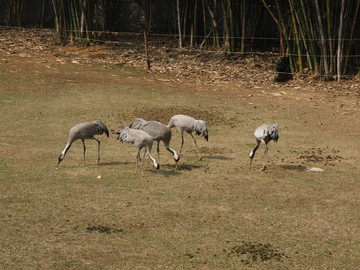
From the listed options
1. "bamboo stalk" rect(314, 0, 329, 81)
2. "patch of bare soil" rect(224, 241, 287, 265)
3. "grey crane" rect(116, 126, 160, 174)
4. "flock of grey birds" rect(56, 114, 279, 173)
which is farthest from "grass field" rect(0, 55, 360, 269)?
"bamboo stalk" rect(314, 0, 329, 81)

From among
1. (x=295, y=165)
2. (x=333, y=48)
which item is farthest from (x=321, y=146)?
(x=333, y=48)

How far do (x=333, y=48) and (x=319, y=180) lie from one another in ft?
34.6

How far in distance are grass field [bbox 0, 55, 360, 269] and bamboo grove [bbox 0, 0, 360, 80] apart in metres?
3.35

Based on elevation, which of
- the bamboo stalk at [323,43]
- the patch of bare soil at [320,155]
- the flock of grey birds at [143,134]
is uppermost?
the bamboo stalk at [323,43]

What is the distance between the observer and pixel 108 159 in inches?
458

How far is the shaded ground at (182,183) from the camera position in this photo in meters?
7.23

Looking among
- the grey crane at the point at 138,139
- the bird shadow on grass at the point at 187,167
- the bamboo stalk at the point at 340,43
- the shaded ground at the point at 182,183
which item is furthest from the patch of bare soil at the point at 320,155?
the bamboo stalk at the point at 340,43

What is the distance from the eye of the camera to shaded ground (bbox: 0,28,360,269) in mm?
7234

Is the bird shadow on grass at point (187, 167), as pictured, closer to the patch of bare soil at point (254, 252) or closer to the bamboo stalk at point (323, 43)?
the patch of bare soil at point (254, 252)

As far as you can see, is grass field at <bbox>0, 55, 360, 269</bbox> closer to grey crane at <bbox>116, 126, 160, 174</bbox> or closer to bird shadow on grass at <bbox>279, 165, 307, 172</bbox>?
bird shadow on grass at <bbox>279, 165, 307, 172</bbox>

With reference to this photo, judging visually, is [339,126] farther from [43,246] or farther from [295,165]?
[43,246]

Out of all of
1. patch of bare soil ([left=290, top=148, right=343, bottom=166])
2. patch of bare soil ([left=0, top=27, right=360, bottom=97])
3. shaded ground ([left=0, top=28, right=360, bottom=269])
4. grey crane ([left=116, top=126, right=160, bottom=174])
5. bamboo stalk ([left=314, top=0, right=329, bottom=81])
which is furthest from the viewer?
patch of bare soil ([left=0, top=27, right=360, bottom=97])

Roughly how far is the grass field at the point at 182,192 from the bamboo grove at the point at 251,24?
11.0 ft

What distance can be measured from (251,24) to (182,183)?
16560 millimetres
